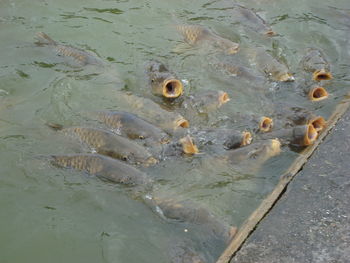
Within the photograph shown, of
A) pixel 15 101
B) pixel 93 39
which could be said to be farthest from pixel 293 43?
pixel 15 101

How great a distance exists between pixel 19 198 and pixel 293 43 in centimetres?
470

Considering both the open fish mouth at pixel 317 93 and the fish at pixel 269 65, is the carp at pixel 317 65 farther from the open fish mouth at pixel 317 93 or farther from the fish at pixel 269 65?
the open fish mouth at pixel 317 93

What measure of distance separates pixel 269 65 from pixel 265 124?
1330 mm

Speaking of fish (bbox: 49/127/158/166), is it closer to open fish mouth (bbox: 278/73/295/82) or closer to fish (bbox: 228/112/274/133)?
fish (bbox: 228/112/274/133)

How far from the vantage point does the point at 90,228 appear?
4.30 meters

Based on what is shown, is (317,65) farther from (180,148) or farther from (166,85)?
(180,148)

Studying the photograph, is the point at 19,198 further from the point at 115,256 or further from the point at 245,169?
the point at 245,169

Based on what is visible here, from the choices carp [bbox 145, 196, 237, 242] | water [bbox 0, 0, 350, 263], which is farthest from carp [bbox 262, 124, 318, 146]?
carp [bbox 145, 196, 237, 242]

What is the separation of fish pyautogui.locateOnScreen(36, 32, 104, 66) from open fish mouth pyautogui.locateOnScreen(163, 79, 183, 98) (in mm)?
1123

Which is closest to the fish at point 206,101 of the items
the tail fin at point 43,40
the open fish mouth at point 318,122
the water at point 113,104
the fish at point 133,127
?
the water at point 113,104

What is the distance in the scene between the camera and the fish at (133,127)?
16.7 feet

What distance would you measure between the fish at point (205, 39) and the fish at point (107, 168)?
289cm

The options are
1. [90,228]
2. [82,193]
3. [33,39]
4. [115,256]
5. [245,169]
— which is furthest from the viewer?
[33,39]

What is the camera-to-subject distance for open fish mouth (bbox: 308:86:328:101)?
595 cm
